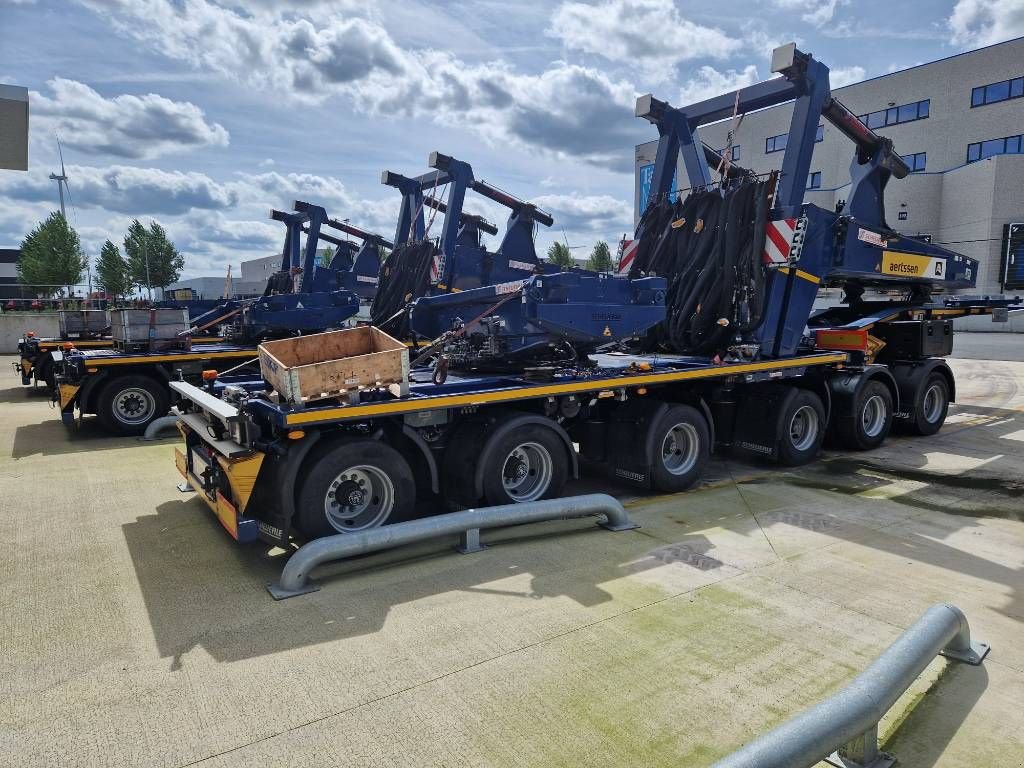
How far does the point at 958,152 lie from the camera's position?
118 ft

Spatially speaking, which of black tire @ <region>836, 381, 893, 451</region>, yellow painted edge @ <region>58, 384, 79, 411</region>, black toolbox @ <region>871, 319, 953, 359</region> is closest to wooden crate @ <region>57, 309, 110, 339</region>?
yellow painted edge @ <region>58, 384, 79, 411</region>

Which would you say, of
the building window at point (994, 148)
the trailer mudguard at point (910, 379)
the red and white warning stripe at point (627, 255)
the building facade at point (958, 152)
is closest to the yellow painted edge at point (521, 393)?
the red and white warning stripe at point (627, 255)

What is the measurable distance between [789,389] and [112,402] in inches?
366

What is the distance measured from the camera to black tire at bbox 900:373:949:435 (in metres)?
9.90

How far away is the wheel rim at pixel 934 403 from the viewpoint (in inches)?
401

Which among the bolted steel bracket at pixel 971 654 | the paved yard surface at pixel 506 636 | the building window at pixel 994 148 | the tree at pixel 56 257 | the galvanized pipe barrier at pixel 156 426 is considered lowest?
the paved yard surface at pixel 506 636

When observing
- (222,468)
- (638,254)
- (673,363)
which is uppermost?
(638,254)

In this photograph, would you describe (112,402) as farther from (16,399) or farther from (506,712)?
(506,712)

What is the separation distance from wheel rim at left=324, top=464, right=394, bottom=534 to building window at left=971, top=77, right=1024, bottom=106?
4064cm

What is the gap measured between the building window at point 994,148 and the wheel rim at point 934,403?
98.6ft

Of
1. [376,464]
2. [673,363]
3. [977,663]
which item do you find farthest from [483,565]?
[673,363]

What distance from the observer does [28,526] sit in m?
5.81

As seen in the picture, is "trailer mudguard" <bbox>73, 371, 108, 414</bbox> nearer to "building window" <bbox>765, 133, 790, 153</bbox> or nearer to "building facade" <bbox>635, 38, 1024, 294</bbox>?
"building facade" <bbox>635, 38, 1024, 294</bbox>

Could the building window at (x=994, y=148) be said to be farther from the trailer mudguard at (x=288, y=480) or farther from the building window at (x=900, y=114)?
the trailer mudguard at (x=288, y=480)
